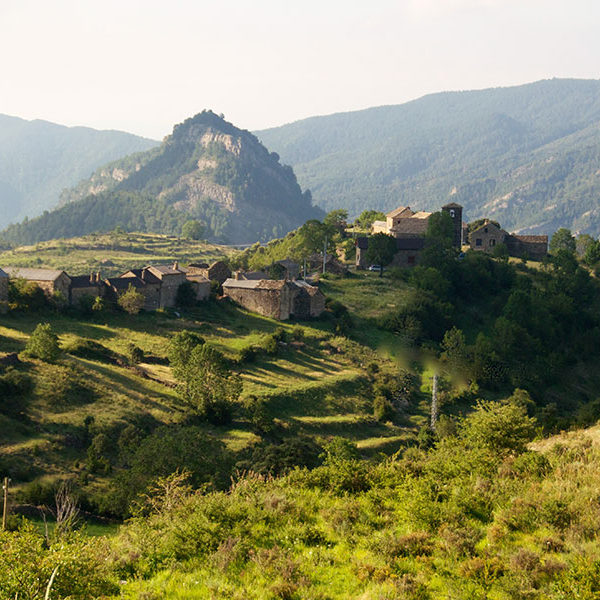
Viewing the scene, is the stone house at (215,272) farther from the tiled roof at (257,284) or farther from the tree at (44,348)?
the tree at (44,348)

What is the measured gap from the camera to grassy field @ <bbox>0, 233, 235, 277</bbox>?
153625 mm

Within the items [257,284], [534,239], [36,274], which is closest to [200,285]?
[257,284]

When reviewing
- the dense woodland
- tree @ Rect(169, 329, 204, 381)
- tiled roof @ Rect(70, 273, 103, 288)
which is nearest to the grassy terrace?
the dense woodland

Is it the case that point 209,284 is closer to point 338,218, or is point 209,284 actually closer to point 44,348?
point 44,348

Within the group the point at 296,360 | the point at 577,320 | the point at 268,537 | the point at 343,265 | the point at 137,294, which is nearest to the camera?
the point at 268,537

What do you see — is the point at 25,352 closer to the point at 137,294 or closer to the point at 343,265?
the point at 137,294

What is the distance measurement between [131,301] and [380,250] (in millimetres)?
41408

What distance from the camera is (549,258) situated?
107 meters

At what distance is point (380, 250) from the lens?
96.2m

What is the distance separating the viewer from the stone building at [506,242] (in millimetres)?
109688

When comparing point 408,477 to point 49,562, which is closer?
point 49,562

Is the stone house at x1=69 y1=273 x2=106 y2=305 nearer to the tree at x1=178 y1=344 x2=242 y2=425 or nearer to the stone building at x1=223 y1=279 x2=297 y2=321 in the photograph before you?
the stone building at x1=223 y1=279 x2=297 y2=321

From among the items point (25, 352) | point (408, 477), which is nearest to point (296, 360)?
point (25, 352)

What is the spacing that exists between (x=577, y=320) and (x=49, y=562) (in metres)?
83.9
